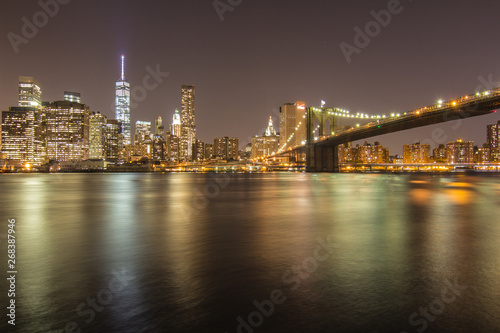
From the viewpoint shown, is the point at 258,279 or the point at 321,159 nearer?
the point at 258,279

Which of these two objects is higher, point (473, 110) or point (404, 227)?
point (473, 110)

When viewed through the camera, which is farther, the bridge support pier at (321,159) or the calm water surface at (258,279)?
the bridge support pier at (321,159)

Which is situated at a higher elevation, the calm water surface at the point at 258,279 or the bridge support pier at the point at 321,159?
the bridge support pier at the point at 321,159

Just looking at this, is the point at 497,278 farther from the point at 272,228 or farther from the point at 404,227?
the point at 272,228

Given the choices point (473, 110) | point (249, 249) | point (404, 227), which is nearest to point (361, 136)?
point (473, 110)

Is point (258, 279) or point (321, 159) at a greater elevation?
point (321, 159)

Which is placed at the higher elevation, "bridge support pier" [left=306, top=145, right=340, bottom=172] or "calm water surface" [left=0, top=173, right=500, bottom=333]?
"bridge support pier" [left=306, top=145, right=340, bottom=172]

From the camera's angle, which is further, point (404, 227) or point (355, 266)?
point (404, 227)

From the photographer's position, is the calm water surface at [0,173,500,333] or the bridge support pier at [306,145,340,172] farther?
the bridge support pier at [306,145,340,172]
